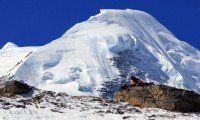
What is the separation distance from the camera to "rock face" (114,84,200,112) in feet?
125

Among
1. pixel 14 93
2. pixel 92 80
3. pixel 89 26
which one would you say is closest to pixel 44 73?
pixel 92 80

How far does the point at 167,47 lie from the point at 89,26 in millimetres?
24223

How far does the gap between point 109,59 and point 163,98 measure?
425 ft

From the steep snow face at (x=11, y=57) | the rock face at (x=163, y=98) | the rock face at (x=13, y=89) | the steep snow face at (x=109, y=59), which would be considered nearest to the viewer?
the rock face at (x=163, y=98)

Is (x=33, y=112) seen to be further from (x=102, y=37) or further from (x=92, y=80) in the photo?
(x=102, y=37)

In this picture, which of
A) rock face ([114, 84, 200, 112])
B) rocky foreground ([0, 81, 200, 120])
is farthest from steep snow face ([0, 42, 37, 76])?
rock face ([114, 84, 200, 112])

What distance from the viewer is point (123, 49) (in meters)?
176

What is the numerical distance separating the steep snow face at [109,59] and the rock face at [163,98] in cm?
9787

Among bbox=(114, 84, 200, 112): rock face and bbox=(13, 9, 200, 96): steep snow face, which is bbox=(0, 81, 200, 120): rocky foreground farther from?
bbox=(13, 9, 200, 96): steep snow face

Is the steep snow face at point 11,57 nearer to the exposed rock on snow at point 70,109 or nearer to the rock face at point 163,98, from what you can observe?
the rock face at point 163,98

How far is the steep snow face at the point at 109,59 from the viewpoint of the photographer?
504 feet

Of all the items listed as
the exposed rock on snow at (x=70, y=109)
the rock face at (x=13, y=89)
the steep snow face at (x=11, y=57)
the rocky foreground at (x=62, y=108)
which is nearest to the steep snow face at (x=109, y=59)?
the steep snow face at (x=11, y=57)

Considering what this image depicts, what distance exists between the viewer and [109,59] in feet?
552

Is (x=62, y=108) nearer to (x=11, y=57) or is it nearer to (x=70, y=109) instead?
(x=70, y=109)
